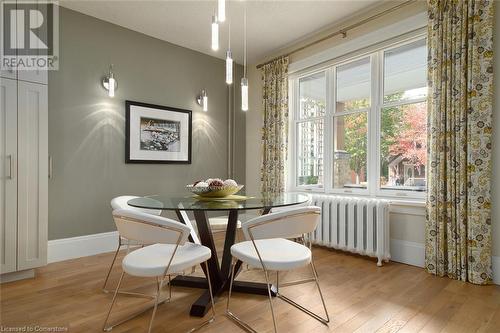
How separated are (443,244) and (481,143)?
96 cm

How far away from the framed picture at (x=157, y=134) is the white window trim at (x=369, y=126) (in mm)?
1580

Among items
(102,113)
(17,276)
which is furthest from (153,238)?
(102,113)

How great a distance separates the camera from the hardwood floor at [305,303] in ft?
6.18

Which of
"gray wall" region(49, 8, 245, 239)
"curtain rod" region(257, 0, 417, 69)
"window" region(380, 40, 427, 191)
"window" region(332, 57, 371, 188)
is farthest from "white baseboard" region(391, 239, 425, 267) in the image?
"gray wall" region(49, 8, 245, 239)

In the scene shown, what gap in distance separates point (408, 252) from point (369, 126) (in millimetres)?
1461

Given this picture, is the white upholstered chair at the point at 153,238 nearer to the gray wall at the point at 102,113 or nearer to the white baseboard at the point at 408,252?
the gray wall at the point at 102,113

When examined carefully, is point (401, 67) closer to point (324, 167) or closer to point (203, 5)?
point (324, 167)

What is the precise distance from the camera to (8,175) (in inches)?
101

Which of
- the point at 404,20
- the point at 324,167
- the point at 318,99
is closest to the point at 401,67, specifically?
the point at 404,20

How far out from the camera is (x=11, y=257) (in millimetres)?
2574

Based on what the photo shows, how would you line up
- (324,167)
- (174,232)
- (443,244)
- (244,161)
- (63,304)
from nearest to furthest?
(174,232)
(63,304)
(443,244)
(324,167)
(244,161)

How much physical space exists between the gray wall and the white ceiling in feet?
0.67

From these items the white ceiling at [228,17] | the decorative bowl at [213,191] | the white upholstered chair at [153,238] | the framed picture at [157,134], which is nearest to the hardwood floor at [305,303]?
the white upholstered chair at [153,238]

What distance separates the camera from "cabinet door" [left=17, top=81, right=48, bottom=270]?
2633 mm
